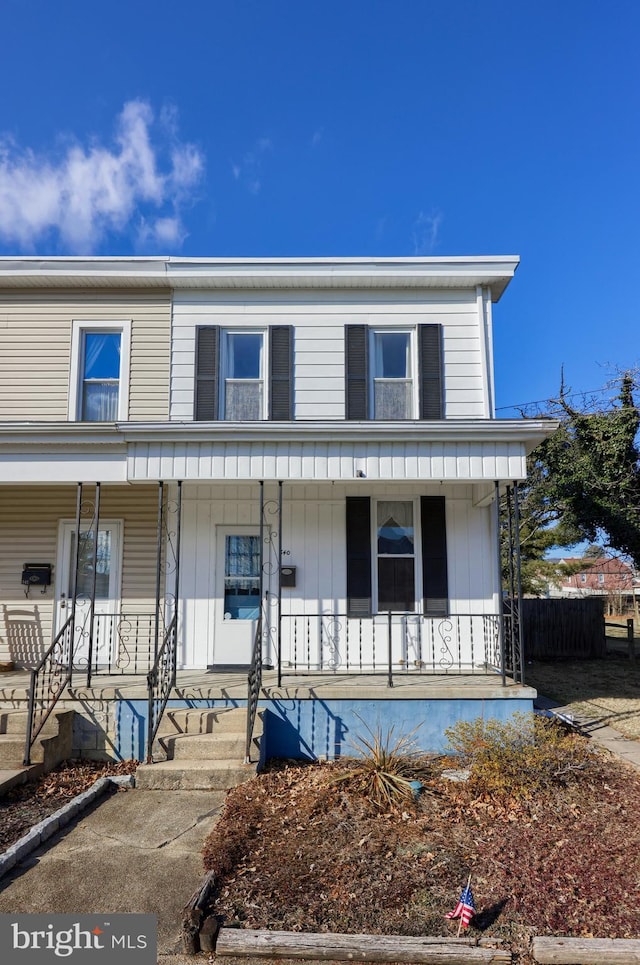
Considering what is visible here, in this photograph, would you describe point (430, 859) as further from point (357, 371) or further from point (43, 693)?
point (357, 371)

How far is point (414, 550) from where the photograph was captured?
30.0ft

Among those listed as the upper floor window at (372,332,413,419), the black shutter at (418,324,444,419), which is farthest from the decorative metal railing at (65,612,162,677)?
the black shutter at (418,324,444,419)

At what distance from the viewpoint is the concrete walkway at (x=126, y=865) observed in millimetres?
3943

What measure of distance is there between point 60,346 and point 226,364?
8.63ft

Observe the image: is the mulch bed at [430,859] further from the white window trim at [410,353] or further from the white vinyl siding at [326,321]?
the white vinyl siding at [326,321]

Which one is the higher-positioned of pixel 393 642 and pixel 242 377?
pixel 242 377

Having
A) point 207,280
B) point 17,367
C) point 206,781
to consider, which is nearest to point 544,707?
point 206,781

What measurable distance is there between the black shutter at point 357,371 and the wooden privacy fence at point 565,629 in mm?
9240

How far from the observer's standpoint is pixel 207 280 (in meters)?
9.45

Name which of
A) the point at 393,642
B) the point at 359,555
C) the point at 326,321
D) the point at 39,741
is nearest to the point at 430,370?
the point at 326,321

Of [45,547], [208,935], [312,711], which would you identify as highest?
[45,547]

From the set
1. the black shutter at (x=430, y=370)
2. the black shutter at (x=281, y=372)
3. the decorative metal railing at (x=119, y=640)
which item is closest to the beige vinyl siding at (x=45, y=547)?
the decorative metal railing at (x=119, y=640)

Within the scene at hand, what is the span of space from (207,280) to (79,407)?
2788 mm

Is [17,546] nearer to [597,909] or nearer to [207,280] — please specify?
[207,280]
